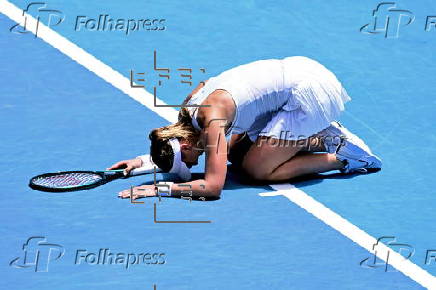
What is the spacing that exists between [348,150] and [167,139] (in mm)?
1779

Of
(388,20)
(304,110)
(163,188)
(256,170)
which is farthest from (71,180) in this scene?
(388,20)

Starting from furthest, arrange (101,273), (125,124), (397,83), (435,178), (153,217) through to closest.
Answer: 1. (397,83)
2. (125,124)
3. (435,178)
4. (153,217)
5. (101,273)

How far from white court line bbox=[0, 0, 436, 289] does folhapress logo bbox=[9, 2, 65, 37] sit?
0.02 meters

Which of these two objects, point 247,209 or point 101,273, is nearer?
point 101,273

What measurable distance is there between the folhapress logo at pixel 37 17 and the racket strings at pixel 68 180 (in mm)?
3425

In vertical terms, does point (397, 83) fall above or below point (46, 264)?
above

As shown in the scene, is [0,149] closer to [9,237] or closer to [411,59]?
[9,237]

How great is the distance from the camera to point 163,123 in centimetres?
1124

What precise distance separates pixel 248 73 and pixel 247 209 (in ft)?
3.94

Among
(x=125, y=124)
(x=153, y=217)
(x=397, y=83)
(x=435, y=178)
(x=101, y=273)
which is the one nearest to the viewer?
(x=101, y=273)

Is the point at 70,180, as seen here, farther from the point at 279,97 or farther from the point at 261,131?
the point at 279,97

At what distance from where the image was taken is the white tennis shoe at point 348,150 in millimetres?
10414

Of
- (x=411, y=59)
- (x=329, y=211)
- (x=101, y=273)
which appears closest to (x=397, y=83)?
(x=411, y=59)

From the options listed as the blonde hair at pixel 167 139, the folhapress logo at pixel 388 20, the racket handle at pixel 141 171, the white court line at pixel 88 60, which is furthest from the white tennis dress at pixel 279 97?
the folhapress logo at pixel 388 20
